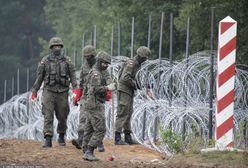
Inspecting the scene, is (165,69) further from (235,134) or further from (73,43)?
(73,43)

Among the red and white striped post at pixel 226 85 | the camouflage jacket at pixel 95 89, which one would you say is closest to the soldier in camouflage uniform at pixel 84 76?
the camouflage jacket at pixel 95 89

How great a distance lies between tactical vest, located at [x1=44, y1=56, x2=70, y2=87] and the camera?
18781 millimetres

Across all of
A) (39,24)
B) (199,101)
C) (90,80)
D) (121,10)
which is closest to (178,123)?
(199,101)

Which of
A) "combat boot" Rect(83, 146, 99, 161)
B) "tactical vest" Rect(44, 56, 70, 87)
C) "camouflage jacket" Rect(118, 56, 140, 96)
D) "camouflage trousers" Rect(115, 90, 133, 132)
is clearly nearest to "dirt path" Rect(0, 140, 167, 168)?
"combat boot" Rect(83, 146, 99, 161)

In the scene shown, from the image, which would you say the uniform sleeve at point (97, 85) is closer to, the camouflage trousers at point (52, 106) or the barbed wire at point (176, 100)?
the barbed wire at point (176, 100)

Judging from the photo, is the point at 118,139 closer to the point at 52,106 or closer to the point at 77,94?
the point at 77,94

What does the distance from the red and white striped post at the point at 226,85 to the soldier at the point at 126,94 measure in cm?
314

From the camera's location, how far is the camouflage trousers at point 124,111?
64.6 feet

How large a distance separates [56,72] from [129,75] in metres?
1.38

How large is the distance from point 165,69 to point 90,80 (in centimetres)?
335

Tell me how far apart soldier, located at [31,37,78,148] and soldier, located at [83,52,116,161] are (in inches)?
76.7

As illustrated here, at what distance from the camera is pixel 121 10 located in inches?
1474

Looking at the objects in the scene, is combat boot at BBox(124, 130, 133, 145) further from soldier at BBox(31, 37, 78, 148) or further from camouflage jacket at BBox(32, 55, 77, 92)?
camouflage jacket at BBox(32, 55, 77, 92)

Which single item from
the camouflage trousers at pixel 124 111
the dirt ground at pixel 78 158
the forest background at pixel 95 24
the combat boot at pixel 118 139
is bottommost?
the dirt ground at pixel 78 158
